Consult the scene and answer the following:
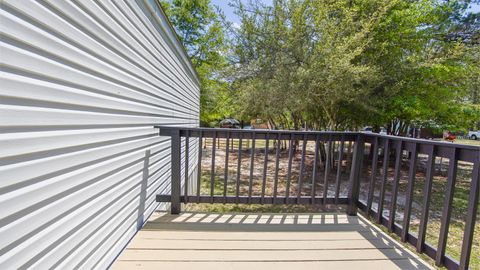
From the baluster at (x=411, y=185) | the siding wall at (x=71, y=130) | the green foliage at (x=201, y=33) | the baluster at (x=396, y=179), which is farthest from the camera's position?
the green foliage at (x=201, y=33)

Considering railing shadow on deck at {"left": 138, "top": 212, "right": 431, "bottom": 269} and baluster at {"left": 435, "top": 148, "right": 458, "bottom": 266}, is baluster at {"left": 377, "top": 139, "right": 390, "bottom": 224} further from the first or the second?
baluster at {"left": 435, "top": 148, "right": 458, "bottom": 266}

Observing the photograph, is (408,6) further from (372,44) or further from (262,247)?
(262,247)

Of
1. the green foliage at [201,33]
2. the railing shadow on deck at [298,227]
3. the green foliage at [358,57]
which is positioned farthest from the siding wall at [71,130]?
the green foliage at [201,33]

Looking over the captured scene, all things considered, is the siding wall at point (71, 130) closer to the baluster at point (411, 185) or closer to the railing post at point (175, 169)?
the railing post at point (175, 169)

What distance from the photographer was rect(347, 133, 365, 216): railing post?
2611mm

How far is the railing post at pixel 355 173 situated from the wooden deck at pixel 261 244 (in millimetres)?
120

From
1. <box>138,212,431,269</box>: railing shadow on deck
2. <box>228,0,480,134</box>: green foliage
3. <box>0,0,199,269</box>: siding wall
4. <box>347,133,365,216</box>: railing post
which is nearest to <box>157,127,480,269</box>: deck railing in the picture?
<box>347,133,365,216</box>: railing post

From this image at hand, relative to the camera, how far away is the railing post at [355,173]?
261 centimetres

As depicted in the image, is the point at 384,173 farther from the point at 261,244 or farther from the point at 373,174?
the point at 261,244

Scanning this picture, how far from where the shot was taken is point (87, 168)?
147cm

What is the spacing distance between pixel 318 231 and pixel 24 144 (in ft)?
7.06

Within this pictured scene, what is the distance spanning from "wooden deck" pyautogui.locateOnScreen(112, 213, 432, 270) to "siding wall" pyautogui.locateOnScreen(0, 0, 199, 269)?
244 millimetres

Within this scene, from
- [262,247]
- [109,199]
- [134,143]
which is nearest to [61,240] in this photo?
[109,199]

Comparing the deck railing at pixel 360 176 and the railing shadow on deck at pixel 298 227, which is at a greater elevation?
the deck railing at pixel 360 176
